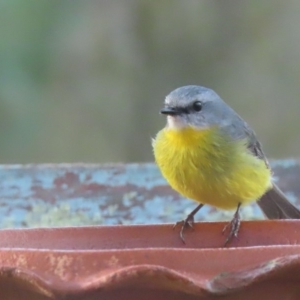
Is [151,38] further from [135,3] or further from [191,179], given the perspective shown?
[191,179]

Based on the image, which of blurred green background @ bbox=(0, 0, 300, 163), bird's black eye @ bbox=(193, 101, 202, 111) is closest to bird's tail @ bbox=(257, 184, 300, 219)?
bird's black eye @ bbox=(193, 101, 202, 111)

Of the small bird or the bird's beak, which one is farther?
the bird's beak

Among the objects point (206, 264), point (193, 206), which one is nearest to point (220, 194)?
point (193, 206)

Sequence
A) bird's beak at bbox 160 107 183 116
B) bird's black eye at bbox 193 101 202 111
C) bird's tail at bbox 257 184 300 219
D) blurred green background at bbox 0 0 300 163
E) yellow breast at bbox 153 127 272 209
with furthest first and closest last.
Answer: blurred green background at bbox 0 0 300 163 → bird's tail at bbox 257 184 300 219 → bird's black eye at bbox 193 101 202 111 → bird's beak at bbox 160 107 183 116 → yellow breast at bbox 153 127 272 209

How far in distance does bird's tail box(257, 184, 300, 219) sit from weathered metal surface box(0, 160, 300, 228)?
0.16 ft

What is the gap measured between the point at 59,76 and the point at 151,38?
94cm

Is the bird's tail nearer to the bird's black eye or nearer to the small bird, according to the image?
the small bird

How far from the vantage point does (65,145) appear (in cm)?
762

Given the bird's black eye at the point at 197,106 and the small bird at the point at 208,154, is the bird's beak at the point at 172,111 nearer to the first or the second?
the small bird at the point at 208,154

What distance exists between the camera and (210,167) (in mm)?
3172

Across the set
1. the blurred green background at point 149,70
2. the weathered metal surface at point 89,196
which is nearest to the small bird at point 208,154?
the weathered metal surface at point 89,196

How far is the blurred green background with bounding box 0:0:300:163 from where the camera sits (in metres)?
7.24

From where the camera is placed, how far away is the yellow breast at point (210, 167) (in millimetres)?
3150

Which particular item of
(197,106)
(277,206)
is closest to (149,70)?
(277,206)
